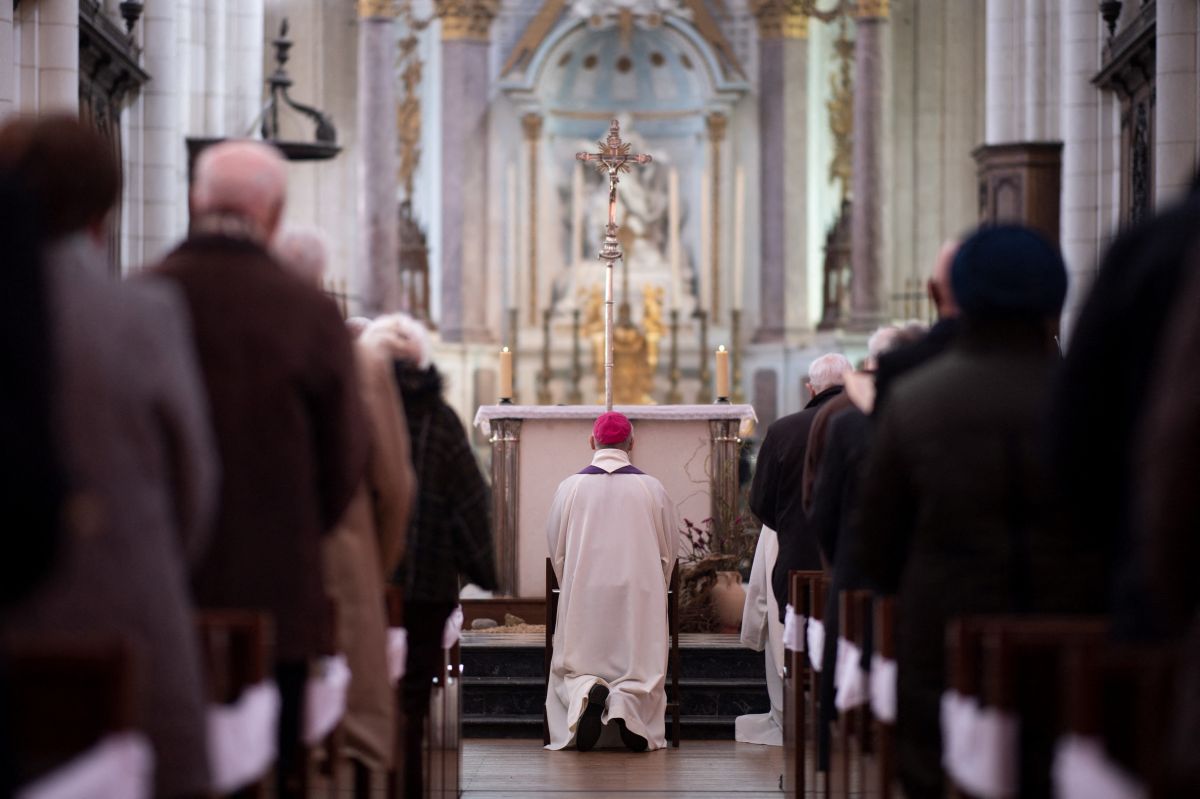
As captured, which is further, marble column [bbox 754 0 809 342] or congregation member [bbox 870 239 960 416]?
marble column [bbox 754 0 809 342]

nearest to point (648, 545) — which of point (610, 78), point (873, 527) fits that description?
point (873, 527)

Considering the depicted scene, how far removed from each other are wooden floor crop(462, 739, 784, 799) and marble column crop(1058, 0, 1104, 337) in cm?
636

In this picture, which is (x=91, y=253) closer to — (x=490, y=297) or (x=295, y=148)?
(x=295, y=148)

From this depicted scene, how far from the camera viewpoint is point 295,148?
44.4 feet

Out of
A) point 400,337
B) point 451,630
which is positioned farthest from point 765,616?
point 400,337

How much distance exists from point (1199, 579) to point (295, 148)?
11.1m

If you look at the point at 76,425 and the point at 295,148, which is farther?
the point at 295,148

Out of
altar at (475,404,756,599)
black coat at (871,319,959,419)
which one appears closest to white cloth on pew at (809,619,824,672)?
black coat at (871,319,959,419)

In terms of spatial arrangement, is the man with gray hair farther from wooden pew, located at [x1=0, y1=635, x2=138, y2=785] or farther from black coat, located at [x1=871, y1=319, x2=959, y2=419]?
wooden pew, located at [x1=0, y1=635, x2=138, y2=785]

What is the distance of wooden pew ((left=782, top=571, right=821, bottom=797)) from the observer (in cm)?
716

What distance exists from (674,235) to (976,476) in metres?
17.0

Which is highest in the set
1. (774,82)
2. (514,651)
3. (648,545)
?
(774,82)

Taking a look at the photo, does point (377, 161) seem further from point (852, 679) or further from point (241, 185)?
point (241, 185)

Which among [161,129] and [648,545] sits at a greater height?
[161,129]
